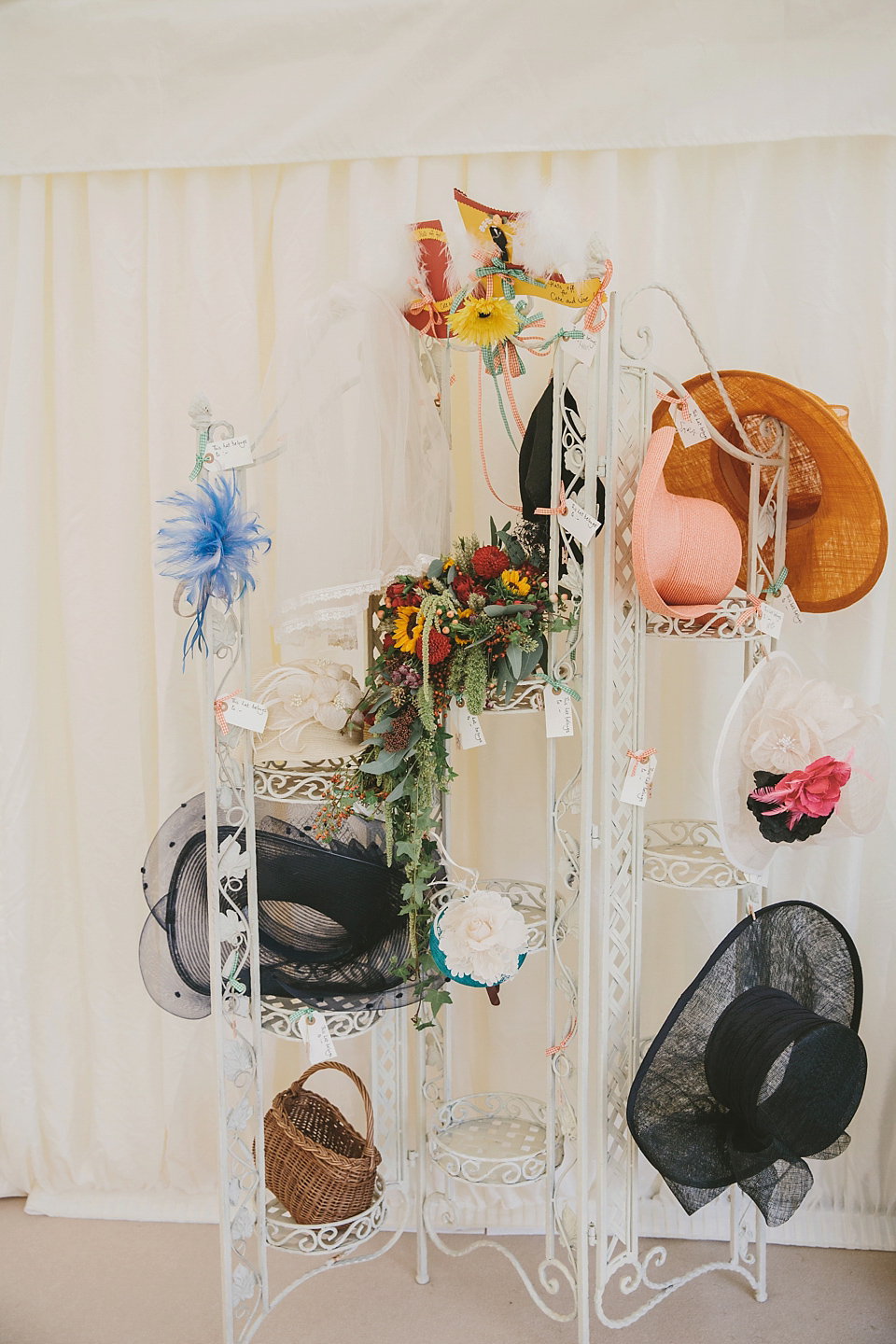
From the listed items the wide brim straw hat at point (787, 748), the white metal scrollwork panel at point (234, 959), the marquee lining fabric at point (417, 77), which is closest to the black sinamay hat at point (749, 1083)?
the wide brim straw hat at point (787, 748)

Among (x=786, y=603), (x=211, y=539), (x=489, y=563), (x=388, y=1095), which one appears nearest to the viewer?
(x=211, y=539)

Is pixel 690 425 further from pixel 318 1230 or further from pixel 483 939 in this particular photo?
pixel 318 1230

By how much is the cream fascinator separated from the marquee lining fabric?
1.28m

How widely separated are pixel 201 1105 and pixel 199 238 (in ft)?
7.02

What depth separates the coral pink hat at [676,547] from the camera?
1559 millimetres

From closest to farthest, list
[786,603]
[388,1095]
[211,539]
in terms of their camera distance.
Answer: [211,539] < [786,603] < [388,1095]

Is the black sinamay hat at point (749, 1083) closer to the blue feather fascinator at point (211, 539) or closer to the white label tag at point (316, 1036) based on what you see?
the white label tag at point (316, 1036)

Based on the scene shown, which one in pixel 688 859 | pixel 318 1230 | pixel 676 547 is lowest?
pixel 318 1230

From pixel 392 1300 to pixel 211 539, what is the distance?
1.71 metres

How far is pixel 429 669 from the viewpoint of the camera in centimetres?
160

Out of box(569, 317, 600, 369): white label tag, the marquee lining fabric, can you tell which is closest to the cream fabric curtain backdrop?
the marquee lining fabric

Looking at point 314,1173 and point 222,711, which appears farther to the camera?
point 314,1173

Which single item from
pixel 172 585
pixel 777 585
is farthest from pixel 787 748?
pixel 172 585

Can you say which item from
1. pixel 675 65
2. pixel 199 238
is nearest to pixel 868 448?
pixel 675 65
